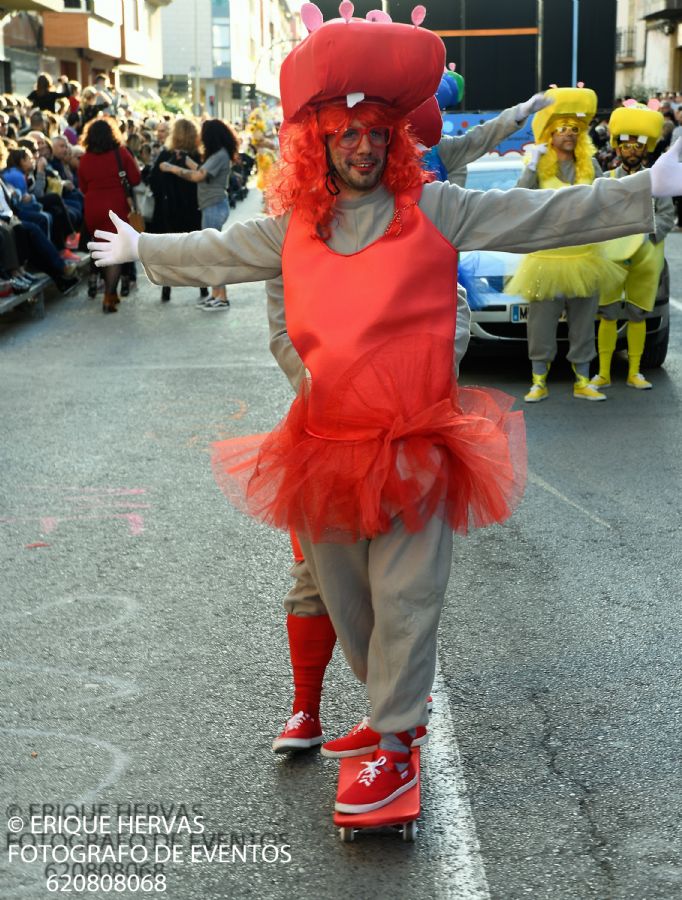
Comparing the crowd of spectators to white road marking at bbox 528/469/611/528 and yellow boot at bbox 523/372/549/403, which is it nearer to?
yellow boot at bbox 523/372/549/403

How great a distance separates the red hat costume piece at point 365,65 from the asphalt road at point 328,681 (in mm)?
1943

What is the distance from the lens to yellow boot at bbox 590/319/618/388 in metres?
10.3

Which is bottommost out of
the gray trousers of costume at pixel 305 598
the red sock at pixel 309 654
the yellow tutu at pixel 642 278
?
the red sock at pixel 309 654

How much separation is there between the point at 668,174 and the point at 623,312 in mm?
6414

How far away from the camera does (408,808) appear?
3.70 metres

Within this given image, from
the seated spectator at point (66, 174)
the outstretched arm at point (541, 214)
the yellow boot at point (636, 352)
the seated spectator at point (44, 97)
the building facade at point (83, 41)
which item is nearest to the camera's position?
the outstretched arm at point (541, 214)

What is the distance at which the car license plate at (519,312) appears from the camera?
34.4 ft

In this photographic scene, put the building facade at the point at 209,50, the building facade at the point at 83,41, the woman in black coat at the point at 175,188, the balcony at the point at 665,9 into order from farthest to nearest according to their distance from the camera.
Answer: the building facade at the point at 209,50 < the balcony at the point at 665,9 < the building facade at the point at 83,41 < the woman in black coat at the point at 175,188

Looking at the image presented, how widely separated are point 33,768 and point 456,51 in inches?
688

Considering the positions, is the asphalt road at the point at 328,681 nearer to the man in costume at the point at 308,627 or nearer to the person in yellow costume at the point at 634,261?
the man in costume at the point at 308,627

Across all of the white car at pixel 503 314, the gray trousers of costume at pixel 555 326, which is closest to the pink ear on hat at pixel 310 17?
the gray trousers of costume at pixel 555 326

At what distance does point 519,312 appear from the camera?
10.5m

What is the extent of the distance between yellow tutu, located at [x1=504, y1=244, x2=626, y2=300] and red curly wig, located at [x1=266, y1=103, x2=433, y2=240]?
5686 millimetres

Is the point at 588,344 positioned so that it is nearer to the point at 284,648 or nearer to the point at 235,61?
the point at 284,648
